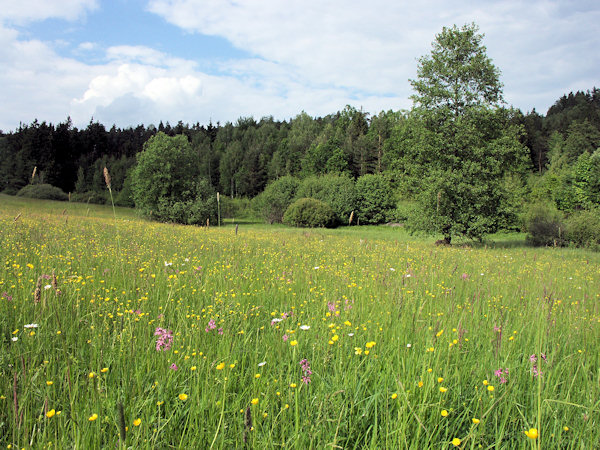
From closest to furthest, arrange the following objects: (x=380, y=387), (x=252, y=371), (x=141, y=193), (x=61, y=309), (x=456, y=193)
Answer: (x=380, y=387) < (x=252, y=371) < (x=61, y=309) < (x=456, y=193) < (x=141, y=193)

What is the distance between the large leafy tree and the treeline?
19275 mm

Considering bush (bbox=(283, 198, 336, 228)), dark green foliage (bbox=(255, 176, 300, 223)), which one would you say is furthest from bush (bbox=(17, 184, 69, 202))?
bush (bbox=(283, 198, 336, 228))

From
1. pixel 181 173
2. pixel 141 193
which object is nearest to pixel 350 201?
pixel 181 173

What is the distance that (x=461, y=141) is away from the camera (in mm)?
17625

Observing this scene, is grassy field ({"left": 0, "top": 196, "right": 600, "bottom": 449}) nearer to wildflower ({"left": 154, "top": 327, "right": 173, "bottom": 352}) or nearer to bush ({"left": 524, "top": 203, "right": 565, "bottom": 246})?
wildflower ({"left": 154, "top": 327, "right": 173, "bottom": 352})

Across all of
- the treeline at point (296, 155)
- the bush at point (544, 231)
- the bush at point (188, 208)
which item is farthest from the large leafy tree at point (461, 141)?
the bush at point (188, 208)

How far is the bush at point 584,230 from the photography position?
65.6 feet

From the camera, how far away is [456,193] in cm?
1750

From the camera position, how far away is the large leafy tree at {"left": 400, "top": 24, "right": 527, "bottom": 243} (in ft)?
57.1

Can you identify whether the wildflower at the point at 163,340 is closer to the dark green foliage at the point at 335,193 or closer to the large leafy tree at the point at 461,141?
the large leafy tree at the point at 461,141

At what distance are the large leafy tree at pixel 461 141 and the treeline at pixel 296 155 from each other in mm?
19275

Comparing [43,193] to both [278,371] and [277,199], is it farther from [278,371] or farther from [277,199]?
[278,371]

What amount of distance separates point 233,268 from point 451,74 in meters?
17.8

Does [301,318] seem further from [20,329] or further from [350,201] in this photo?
[350,201]
